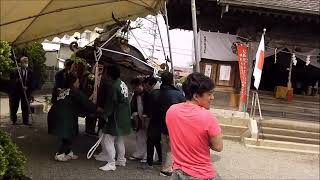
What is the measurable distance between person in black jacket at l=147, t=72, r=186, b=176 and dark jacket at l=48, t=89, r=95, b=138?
1.11 meters

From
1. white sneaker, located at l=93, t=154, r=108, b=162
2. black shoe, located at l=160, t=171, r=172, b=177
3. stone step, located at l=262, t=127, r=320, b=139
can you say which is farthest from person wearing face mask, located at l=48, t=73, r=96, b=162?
stone step, located at l=262, t=127, r=320, b=139

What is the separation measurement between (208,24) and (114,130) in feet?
28.7

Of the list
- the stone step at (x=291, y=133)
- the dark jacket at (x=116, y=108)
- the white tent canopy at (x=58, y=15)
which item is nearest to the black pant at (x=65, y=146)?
the dark jacket at (x=116, y=108)

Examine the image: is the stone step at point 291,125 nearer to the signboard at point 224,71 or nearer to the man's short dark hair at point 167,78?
the signboard at point 224,71

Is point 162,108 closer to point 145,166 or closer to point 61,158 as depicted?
point 145,166

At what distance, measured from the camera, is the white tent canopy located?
207 inches

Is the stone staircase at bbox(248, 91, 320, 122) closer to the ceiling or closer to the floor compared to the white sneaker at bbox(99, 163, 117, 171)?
closer to the ceiling

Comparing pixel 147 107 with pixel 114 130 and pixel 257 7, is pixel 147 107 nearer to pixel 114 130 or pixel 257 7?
pixel 114 130

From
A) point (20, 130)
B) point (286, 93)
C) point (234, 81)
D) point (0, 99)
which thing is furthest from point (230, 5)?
point (0, 99)

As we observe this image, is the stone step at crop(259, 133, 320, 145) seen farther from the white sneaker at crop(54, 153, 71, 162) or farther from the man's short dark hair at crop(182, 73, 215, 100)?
the man's short dark hair at crop(182, 73, 215, 100)

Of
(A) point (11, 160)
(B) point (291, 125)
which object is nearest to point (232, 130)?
(B) point (291, 125)

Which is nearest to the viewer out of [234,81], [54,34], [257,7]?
[54,34]

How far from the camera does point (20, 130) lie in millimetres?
10773

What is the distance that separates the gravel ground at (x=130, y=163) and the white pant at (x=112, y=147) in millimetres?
227
